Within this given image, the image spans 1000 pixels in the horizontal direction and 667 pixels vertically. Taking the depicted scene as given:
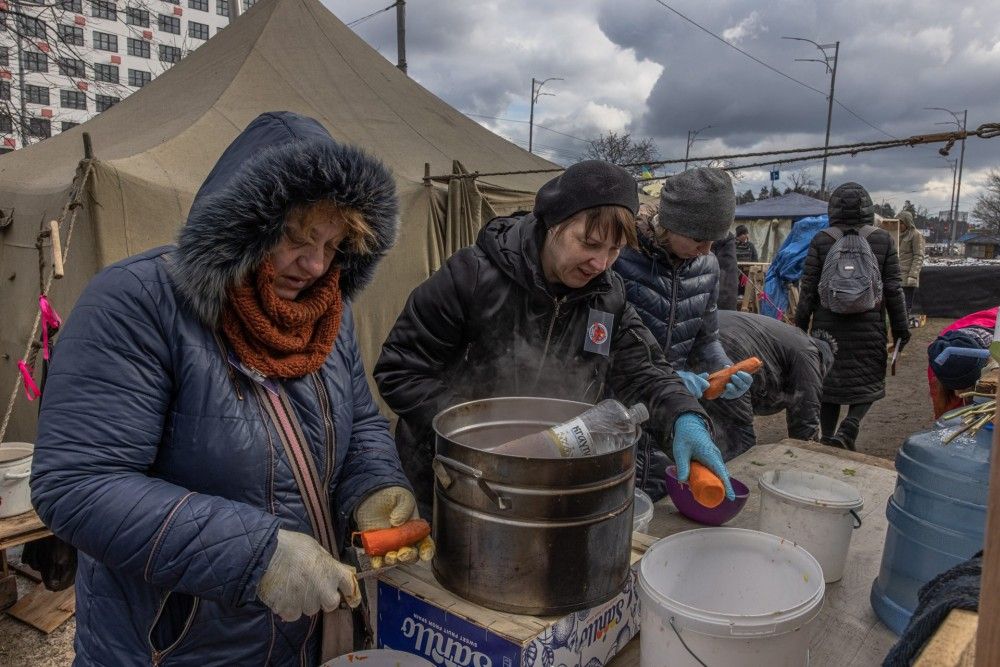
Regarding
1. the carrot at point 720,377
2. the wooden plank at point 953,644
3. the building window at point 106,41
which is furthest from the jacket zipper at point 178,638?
the building window at point 106,41

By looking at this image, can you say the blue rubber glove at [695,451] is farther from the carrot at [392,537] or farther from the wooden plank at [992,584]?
the wooden plank at [992,584]

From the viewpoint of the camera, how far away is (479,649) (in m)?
1.13

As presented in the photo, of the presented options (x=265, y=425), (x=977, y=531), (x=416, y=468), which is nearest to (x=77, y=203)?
(x=416, y=468)

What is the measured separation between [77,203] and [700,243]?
149 inches

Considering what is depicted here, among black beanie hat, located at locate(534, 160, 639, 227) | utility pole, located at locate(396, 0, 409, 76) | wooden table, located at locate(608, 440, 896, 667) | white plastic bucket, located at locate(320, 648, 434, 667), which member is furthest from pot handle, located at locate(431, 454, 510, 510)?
utility pole, located at locate(396, 0, 409, 76)

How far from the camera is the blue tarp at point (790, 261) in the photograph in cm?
781

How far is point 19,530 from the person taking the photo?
2.87 metres

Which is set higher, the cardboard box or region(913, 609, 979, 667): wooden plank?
region(913, 609, 979, 667): wooden plank

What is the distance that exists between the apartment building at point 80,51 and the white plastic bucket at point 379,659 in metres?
7.87

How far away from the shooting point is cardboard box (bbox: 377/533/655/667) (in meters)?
1.09

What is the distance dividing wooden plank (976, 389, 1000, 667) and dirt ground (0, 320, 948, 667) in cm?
349

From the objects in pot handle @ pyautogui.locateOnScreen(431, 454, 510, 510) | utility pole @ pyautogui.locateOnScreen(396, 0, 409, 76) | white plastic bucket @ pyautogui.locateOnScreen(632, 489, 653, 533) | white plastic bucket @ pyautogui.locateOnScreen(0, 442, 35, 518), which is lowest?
white plastic bucket @ pyautogui.locateOnScreen(0, 442, 35, 518)

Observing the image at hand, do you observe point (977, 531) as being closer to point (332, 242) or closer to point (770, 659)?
point (770, 659)

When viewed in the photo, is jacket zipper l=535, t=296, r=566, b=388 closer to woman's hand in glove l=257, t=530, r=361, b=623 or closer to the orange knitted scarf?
the orange knitted scarf
